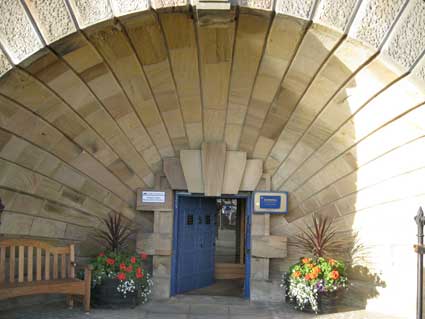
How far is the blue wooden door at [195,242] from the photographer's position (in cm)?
984

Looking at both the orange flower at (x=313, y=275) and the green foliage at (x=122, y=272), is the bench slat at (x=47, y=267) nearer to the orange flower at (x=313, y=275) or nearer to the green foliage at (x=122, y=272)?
the green foliage at (x=122, y=272)

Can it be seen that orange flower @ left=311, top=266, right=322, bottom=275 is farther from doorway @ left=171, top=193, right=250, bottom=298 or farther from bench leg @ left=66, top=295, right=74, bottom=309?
bench leg @ left=66, top=295, right=74, bottom=309

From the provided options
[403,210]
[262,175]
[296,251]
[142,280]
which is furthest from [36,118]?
[403,210]

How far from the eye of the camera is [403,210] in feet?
25.6

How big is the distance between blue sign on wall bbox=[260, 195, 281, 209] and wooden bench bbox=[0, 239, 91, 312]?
323 cm

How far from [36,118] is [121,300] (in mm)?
3180

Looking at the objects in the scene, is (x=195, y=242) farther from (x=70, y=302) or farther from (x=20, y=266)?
(x=20, y=266)

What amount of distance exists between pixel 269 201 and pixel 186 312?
7.90ft

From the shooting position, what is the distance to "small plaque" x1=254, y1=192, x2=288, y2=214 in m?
9.17

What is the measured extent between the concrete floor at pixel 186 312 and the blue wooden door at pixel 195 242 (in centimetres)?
93

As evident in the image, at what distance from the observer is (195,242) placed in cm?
1040

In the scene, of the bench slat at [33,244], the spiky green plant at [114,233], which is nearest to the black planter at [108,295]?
the spiky green plant at [114,233]

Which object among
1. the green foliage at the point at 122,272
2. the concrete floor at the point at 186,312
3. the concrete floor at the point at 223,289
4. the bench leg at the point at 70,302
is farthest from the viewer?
the concrete floor at the point at 223,289

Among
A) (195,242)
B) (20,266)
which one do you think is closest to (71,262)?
(20,266)
